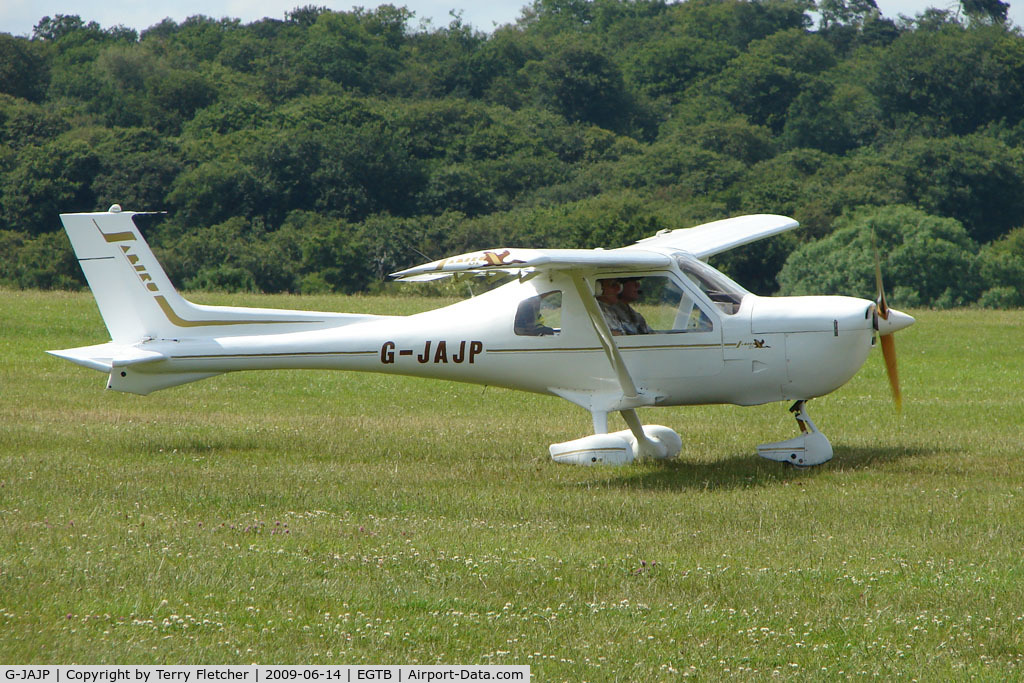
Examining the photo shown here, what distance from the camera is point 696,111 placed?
97500 millimetres

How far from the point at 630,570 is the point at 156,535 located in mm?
3417

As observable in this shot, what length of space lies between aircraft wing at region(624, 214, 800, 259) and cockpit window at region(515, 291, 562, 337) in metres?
1.34

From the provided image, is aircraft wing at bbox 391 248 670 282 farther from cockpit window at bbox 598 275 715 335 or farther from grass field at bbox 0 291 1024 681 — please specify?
grass field at bbox 0 291 1024 681

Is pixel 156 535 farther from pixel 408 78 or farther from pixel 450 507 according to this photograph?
pixel 408 78

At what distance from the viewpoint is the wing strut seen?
11.8 metres

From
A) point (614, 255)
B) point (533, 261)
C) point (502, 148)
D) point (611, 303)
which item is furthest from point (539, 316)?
point (502, 148)

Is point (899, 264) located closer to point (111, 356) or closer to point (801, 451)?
point (801, 451)

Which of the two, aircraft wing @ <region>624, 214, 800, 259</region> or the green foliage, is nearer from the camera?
aircraft wing @ <region>624, 214, 800, 259</region>

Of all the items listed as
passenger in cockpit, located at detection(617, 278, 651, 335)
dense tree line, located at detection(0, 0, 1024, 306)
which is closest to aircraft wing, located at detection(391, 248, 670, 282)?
passenger in cockpit, located at detection(617, 278, 651, 335)

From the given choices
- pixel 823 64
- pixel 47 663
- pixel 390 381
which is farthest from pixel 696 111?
pixel 47 663

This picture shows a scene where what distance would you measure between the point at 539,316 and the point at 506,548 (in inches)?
165

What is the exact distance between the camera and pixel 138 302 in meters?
13.1

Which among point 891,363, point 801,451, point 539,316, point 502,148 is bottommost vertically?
point 801,451

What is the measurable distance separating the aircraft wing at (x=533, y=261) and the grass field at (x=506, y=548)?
1992 mm
